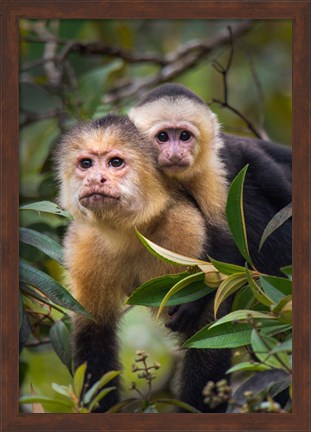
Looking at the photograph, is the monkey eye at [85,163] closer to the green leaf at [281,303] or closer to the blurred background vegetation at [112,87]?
the blurred background vegetation at [112,87]

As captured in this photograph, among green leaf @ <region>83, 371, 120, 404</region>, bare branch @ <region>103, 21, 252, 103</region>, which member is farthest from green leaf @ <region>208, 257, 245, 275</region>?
bare branch @ <region>103, 21, 252, 103</region>

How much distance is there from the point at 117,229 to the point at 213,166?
0.47m

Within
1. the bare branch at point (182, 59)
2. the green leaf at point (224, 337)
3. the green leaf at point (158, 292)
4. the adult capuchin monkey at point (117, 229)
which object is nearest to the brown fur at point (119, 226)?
the adult capuchin monkey at point (117, 229)

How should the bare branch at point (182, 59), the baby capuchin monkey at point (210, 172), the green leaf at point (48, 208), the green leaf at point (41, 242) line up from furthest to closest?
the bare branch at point (182, 59)
the baby capuchin monkey at point (210, 172)
the green leaf at point (41, 242)
the green leaf at point (48, 208)

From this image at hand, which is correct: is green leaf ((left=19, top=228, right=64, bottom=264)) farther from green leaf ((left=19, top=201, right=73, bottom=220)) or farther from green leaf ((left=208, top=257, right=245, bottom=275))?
green leaf ((left=208, top=257, right=245, bottom=275))

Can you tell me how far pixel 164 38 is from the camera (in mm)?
5676

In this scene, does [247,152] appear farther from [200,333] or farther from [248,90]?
[248,90]

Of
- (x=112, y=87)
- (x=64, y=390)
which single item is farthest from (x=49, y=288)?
(x=112, y=87)

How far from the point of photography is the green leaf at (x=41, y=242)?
293cm

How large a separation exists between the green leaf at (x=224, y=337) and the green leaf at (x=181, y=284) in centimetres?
14

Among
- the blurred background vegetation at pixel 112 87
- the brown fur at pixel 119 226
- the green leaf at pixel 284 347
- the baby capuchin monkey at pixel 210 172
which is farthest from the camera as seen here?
the blurred background vegetation at pixel 112 87

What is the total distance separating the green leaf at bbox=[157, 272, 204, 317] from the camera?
254 centimetres

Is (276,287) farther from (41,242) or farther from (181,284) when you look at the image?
(41,242)

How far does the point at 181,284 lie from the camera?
8.48ft
